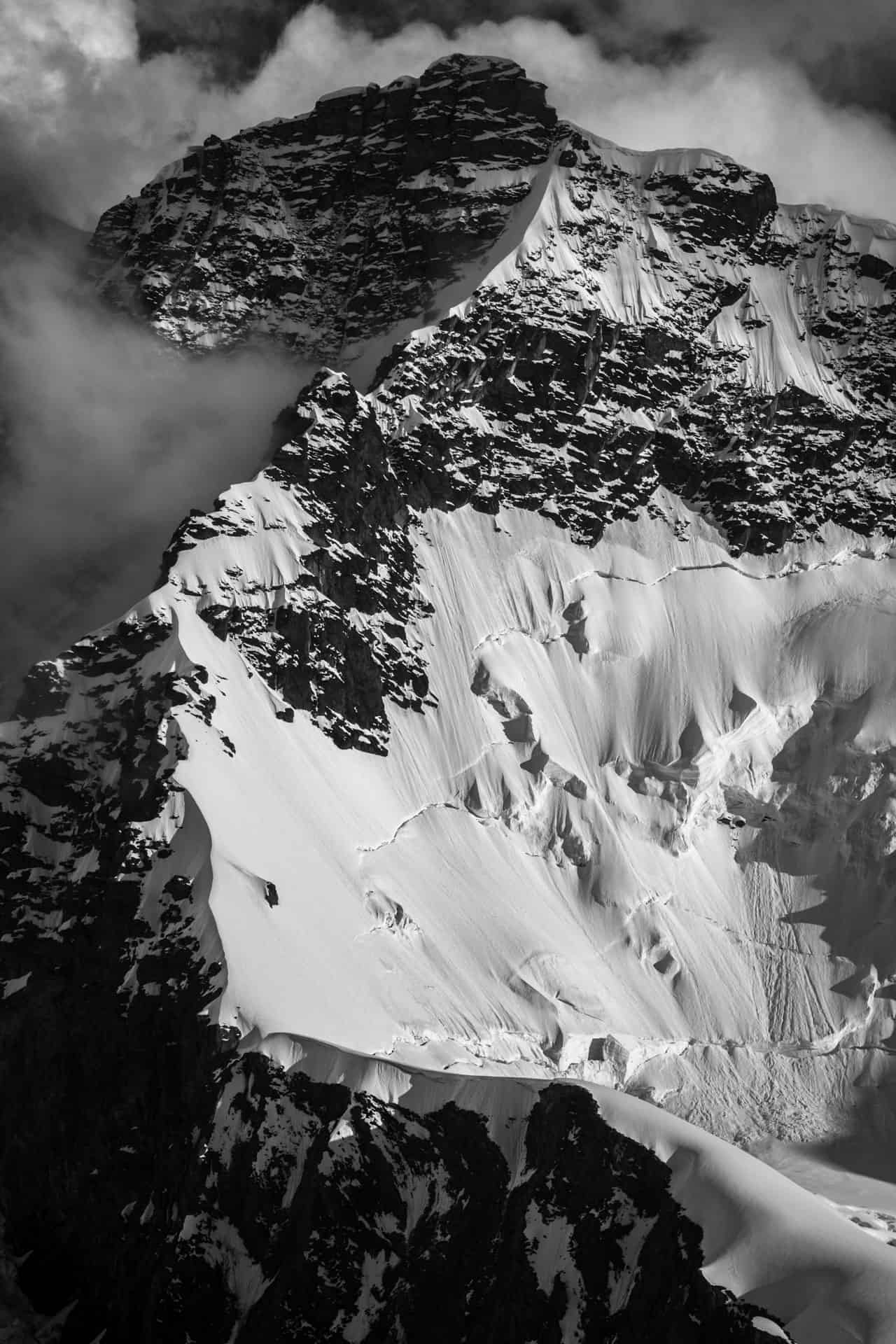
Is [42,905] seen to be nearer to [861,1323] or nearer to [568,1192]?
[568,1192]

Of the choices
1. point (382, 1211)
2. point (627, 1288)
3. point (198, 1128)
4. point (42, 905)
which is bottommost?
point (627, 1288)

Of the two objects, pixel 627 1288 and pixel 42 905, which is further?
pixel 42 905

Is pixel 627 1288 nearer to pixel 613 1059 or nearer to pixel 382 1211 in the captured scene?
pixel 382 1211

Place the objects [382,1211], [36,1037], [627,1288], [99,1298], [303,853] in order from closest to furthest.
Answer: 1. [627,1288]
2. [382,1211]
3. [99,1298]
4. [36,1037]
5. [303,853]

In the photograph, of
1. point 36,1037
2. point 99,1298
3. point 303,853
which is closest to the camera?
point 99,1298

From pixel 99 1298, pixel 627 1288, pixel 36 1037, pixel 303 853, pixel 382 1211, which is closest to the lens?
pixel 627 1288

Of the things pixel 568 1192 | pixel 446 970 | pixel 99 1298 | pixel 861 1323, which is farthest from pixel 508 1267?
pixel 446 970

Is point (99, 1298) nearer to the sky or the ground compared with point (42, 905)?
nearer to the ground

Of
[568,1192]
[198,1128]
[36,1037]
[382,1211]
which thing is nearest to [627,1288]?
[568,1192]

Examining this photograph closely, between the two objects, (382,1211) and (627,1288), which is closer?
(627,1288)
